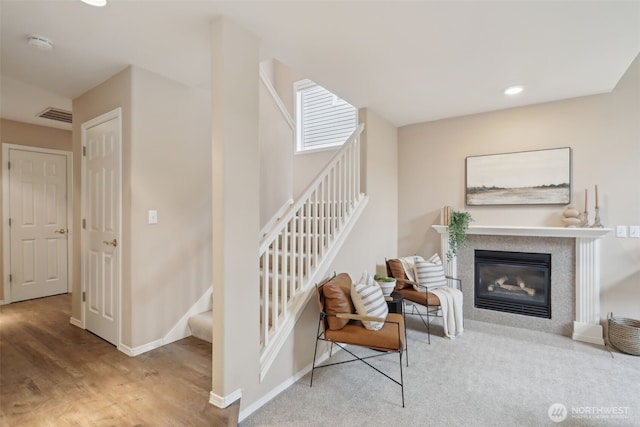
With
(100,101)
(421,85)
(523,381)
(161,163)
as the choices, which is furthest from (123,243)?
(523,381)

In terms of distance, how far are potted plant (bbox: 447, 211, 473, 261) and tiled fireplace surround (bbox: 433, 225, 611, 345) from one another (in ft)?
0.38

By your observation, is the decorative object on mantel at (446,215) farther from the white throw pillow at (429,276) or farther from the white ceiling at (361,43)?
the white ceiling at (361,43)

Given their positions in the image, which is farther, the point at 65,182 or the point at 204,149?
the point at 65,182

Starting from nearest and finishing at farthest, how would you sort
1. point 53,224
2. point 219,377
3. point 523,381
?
point 219,377 < point 523,381 < point 53,224

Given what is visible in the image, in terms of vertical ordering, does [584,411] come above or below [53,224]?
below

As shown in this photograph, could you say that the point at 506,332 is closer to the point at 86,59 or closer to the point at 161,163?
the point at 161,163

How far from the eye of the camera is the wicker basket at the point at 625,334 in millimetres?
2834

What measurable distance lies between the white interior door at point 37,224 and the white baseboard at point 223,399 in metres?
3.96

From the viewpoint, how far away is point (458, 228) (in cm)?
375

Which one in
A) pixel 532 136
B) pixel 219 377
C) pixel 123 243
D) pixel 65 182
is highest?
pixel 532 136

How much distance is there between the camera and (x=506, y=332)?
346 cm

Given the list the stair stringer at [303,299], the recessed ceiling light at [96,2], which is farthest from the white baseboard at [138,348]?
the recessed ceiling light at [96,2]

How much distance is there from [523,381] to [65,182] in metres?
6.03

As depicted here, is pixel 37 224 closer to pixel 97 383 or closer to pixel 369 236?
pixel 97 383
